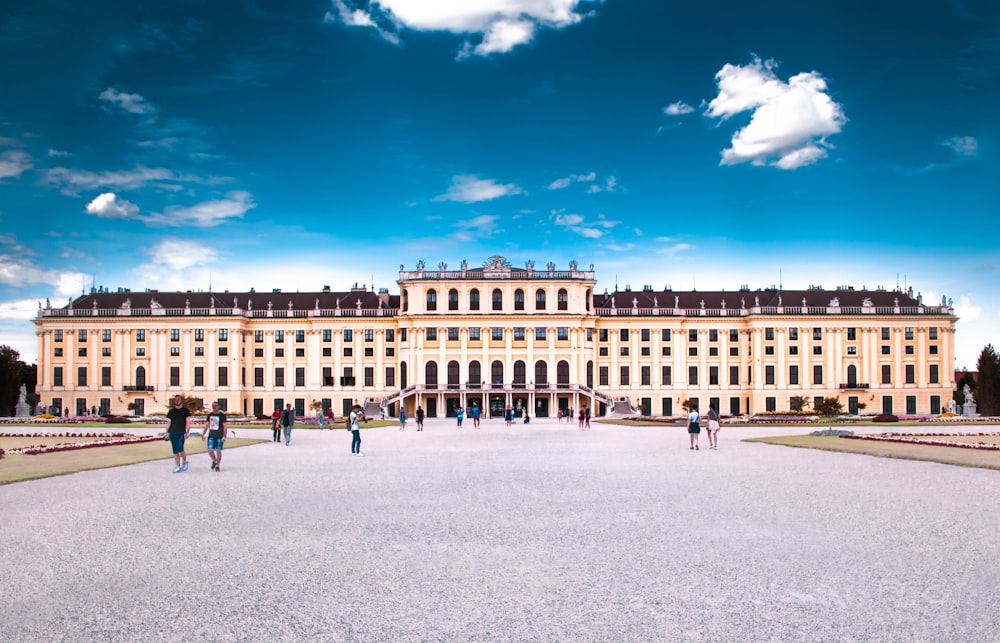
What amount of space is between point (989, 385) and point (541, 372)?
4433cm

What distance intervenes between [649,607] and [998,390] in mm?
88551

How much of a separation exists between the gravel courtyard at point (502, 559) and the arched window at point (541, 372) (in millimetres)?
70130

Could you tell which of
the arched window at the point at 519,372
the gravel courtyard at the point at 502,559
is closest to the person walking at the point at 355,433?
the gravel courtyard at the point at 502,559

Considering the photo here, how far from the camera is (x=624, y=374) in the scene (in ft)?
313

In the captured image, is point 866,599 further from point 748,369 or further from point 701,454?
point 748,369

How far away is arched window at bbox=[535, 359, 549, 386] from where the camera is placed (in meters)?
92.0

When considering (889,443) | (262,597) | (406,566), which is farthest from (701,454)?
(262,597)

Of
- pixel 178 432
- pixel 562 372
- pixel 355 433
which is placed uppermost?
pixel 562 372

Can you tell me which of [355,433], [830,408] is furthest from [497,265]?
[355,433]

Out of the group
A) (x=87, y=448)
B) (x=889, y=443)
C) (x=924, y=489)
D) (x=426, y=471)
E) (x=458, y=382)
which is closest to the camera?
(x=924, y=489)

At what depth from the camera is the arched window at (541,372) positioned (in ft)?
302

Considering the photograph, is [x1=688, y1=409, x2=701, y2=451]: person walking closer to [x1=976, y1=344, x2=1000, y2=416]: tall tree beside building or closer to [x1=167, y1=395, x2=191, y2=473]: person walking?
[x1=167, y1=395, x2=191, y2=473]: person walking

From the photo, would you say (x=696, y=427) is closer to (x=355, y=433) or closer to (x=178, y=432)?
(x=355, y=433)

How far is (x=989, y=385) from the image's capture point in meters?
85.8
